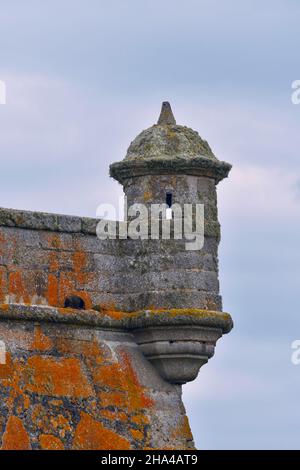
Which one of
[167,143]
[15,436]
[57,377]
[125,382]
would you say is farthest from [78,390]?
[167,143]

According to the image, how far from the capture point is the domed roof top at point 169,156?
62.7 feet

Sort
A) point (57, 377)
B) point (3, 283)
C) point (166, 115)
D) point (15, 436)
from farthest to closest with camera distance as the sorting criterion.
Answer: point (166, 115), point (57, 377), point (3, 283), point (15, 436)

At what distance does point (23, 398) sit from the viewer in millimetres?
18031

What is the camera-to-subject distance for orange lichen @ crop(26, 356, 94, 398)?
717 inches

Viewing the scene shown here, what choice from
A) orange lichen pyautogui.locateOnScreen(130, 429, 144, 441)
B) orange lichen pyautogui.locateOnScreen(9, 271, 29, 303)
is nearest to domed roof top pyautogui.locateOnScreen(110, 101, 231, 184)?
orange lichen pyautogui.locateOnScreen(9, 271, 29, 303)

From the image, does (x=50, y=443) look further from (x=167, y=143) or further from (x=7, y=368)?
(x=167, y=143)

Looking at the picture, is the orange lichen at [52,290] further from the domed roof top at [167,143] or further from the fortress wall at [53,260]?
the domed roof top at [167,143]

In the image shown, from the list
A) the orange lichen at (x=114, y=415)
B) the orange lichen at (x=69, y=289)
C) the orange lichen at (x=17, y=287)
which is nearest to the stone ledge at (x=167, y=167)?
the orange lichen at (x=69, y=289)

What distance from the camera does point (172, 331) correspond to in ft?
61.9

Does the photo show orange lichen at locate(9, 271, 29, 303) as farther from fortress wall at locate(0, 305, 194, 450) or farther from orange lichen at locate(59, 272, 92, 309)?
orange lichen at locate(59, 272, 92, 309)

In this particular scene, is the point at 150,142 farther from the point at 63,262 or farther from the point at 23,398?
the point at 23,398

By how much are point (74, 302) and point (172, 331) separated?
839 millimetres

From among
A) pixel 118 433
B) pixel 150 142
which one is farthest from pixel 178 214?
pixel 118 433

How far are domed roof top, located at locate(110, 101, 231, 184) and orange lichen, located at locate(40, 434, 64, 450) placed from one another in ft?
7.98
